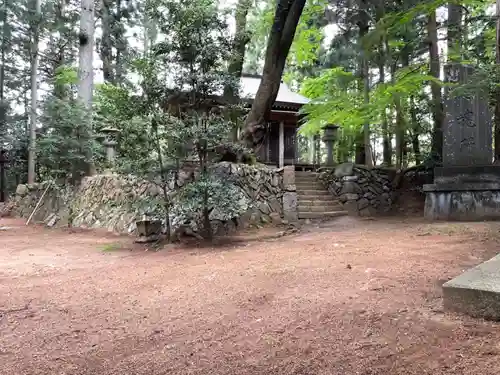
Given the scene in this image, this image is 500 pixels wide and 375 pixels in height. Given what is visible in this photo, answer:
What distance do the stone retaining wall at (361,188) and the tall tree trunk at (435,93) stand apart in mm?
1545

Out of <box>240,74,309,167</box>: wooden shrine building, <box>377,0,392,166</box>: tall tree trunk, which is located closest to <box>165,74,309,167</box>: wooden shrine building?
<box>240,74,309,167</box>: wooden shrine building

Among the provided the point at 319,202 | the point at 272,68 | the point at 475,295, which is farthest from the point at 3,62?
the point at 475,295

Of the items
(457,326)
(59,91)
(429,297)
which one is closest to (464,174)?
(429,297)

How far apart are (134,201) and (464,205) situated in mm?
7097

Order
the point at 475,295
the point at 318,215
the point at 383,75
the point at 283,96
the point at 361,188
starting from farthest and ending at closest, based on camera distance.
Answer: the point at 283,96, the point at 383,75, the point at 361,188, the point at 318,215, the point at 475,295

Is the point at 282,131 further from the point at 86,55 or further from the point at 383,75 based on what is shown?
the point at 86,55

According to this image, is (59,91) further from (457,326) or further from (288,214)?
(457,326)

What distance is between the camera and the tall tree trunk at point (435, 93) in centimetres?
1014

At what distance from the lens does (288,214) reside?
916 cm

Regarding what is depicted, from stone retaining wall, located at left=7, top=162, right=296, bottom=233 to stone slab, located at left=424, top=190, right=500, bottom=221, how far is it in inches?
125

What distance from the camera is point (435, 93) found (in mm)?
10703

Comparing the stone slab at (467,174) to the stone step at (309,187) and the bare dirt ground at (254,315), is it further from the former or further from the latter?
the stone step at (309,187)

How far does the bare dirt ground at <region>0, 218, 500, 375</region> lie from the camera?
2.16 m

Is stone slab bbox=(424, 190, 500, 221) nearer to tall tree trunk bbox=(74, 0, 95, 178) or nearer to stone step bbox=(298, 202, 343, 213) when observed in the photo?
stone step bbox=(298, 202, 343, 213)
